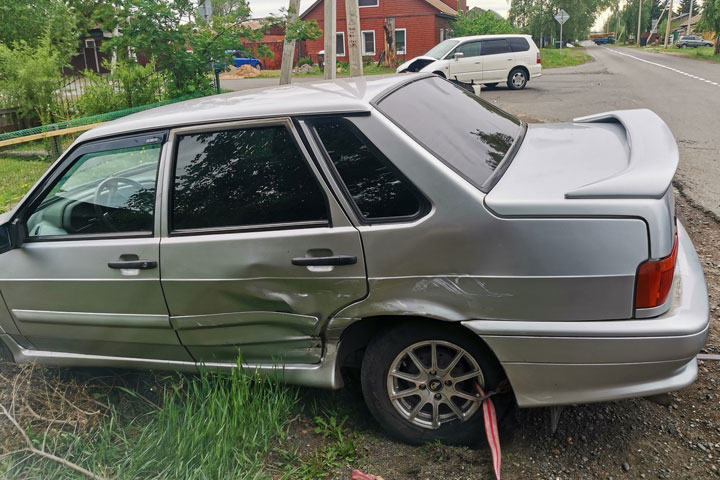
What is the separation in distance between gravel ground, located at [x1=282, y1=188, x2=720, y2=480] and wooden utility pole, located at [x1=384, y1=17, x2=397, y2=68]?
113 feet

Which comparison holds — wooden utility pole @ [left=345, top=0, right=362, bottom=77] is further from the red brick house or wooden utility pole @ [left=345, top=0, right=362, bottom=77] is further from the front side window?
the red brick house

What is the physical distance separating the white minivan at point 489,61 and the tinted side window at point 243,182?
60.1 feet

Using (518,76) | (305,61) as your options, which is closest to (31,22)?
(518,76)

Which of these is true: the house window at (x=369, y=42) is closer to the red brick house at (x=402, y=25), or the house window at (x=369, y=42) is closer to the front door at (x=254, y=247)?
the red brick house at (x=402, y=25)

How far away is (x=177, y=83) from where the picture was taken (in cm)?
1152

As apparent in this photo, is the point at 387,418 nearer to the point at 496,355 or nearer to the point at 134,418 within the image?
the point at 496,355

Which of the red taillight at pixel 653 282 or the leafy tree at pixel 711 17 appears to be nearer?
the red taillight at pixel 653 282

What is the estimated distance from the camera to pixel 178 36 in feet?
35.3

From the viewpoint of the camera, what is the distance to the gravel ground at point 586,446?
284 centimetres

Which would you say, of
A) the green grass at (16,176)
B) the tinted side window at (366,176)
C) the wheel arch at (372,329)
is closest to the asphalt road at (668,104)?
the wheel arch at (372,329)

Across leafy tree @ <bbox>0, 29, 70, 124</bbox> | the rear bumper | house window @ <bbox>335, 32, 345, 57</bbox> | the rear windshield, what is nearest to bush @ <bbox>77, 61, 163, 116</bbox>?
leafy tree @ <bbox>0, 29, 70, 124</bbox>

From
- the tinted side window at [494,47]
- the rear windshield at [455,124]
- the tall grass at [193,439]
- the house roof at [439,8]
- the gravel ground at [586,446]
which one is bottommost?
the gravel ground at [586,446]

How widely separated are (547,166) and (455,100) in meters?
0.87

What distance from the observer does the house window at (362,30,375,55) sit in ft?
143
